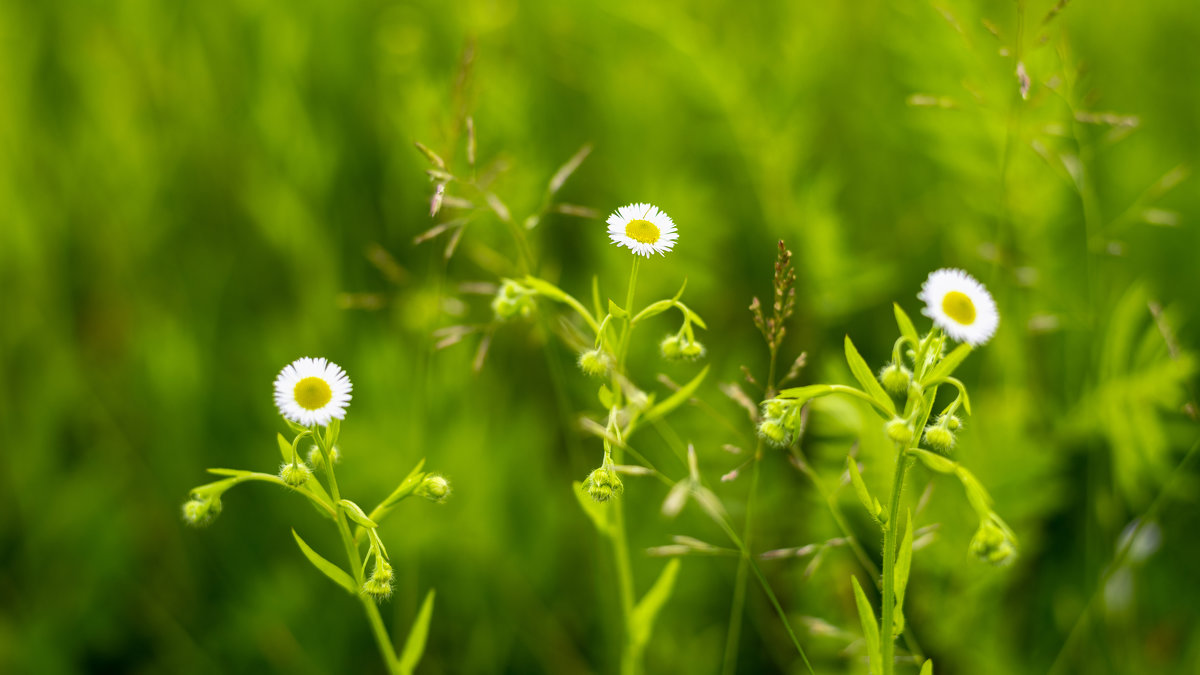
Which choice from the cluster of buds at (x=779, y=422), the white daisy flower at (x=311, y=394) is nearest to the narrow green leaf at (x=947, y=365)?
the cluster of buds at (x=779, y=422)

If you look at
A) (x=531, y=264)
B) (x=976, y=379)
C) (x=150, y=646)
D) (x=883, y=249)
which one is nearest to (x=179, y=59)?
(x=150, y=646)

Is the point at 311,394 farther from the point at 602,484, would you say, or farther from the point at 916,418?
the point at 916,418

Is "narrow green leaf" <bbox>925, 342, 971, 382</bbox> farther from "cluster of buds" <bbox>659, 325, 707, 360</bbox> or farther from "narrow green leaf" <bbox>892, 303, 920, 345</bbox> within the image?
"cluster of buds" <bbox>659, 325, 707, 360</bbox>

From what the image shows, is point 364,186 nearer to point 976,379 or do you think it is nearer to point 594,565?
point 594,565

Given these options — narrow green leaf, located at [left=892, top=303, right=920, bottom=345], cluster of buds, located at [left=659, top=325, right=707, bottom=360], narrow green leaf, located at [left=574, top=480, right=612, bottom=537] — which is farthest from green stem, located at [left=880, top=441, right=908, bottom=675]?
narrow green leaf, located at [left=574, top=480, right=612, bottom=537]

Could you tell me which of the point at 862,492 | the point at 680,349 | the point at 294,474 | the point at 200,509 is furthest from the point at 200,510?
the point at 862,492

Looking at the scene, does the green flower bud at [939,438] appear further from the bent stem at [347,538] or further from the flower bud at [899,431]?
the bent stem at [347,538]
